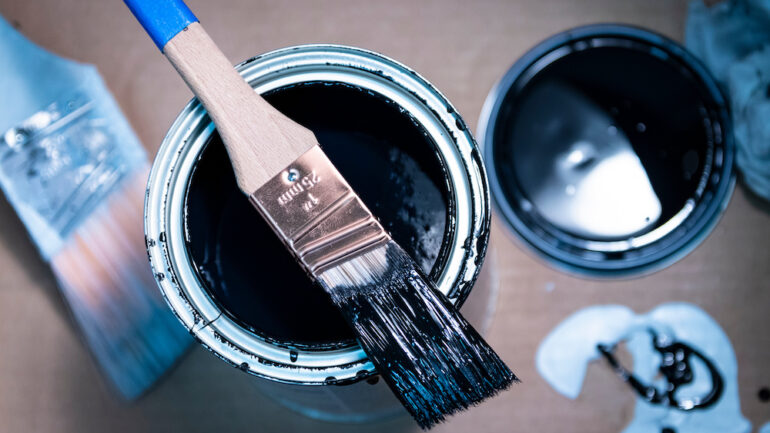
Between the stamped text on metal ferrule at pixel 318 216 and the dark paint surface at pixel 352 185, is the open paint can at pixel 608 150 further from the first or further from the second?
the stamped text on metal ferrule at pixel 318 216

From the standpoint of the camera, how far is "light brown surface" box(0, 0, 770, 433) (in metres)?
0.70

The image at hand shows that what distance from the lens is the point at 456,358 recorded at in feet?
1.31

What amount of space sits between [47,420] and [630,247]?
0.72 meters

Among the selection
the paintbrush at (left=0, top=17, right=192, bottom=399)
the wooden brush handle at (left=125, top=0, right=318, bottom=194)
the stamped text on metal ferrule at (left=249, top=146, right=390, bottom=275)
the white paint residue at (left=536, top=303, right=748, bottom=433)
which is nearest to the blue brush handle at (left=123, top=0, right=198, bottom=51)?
the wooden brush handle at (left=125, top=0, right=318, bottom=194)

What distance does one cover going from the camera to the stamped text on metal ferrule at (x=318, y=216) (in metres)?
0.40

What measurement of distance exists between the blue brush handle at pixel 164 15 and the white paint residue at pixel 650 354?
0.52 metres

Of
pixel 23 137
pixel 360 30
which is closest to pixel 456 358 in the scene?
pixel 360 30

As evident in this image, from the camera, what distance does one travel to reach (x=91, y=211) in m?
0.72

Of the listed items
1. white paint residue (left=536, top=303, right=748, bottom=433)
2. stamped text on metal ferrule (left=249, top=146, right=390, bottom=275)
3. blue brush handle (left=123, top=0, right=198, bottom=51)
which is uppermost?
blue brush handle (left=123, top=0, right=198, bottom=51)

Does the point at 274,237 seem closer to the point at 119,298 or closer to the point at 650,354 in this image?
the point at 119,298

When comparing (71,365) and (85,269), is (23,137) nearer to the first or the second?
(85,269)

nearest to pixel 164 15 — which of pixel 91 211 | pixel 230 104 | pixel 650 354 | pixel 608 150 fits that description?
pixel 230 104

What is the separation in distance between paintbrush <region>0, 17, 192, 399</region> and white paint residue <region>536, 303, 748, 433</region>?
0.44m

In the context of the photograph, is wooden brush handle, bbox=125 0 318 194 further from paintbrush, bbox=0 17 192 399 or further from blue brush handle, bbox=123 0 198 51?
paintbrush, bbox=0 17 192 399
